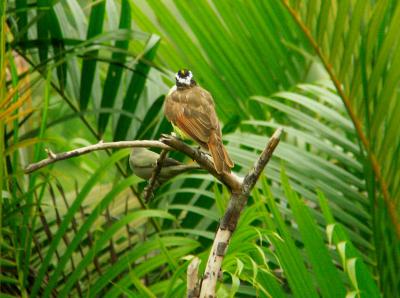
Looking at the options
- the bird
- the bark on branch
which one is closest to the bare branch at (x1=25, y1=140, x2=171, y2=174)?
the bark on branch

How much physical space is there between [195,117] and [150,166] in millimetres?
855

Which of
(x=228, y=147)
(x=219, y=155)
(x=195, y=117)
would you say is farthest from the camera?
(x=228, y=147)

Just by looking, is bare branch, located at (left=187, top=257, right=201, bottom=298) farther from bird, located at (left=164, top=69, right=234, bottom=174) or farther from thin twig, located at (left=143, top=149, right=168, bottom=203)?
bird, located at (left=164, top=69, right=234, bottom=174)

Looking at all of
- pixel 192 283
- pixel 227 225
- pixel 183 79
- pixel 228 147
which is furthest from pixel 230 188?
pixel 228 147

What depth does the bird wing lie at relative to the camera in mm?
2900

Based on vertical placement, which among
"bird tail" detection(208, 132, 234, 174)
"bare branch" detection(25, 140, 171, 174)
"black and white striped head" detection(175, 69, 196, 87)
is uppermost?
"black and white striped head" detection(175, 69, 196, 87)

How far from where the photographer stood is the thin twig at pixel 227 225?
204cm

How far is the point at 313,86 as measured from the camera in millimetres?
4309

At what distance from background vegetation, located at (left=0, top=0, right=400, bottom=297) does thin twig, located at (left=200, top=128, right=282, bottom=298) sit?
259mm

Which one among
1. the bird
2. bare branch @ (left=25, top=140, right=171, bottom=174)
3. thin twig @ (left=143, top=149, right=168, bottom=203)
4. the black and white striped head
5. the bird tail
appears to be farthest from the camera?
the black and white striped head

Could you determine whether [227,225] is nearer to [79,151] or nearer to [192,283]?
[192,283]

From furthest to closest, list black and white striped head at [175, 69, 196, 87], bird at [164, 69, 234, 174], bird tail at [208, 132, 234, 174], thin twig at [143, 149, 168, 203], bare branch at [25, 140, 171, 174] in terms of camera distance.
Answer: black and white striped head at [175, 69, 196, 87] → bird at [164, 69, 234, 174] → bird tail at [208, 132, 234, 174] → thin twig at [143, 149, 168, 203] → bare branch at [25, 140, 171, 174]

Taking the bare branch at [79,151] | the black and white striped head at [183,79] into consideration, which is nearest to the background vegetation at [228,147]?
the black and white striped head at [183,79]

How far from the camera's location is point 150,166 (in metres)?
2.12
